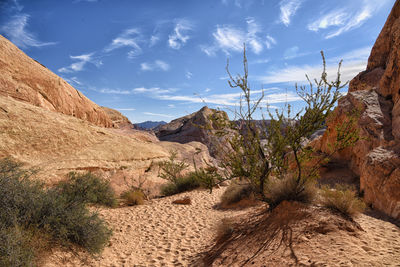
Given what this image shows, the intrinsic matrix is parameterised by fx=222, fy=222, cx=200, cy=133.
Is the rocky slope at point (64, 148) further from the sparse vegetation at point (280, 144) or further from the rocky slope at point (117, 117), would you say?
the rocky slope at point (117, 117)

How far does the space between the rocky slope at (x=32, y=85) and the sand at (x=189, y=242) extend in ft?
22.6

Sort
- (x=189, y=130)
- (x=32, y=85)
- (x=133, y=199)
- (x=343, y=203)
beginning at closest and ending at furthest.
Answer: (x=343, y=203) < (x=133, y=199) < (x=32, y=85) < (x=189, y=130)

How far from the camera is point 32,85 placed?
10531mm

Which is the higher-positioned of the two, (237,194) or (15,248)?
(15,248)

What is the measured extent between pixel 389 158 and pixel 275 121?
10.8 ft

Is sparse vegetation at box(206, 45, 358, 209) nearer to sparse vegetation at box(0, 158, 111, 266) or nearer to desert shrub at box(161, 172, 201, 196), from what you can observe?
sparse vegetation at box(0, 158, 111, 266)

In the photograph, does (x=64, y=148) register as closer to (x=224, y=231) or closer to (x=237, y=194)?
(x=237, y=194)

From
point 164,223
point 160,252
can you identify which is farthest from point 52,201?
point 164,223

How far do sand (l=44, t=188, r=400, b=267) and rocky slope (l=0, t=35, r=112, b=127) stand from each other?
688cm

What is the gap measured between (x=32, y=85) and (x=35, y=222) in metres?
9.39

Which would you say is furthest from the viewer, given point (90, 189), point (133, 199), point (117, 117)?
point (117, 117)

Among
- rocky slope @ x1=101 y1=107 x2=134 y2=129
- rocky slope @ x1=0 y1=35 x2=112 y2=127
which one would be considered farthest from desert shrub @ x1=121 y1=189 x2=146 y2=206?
rocky slope @ x1=101 y1=107 x2=134 y2=129

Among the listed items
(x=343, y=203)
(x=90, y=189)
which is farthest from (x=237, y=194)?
(x=90, y=189)

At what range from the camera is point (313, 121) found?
14.7ft
